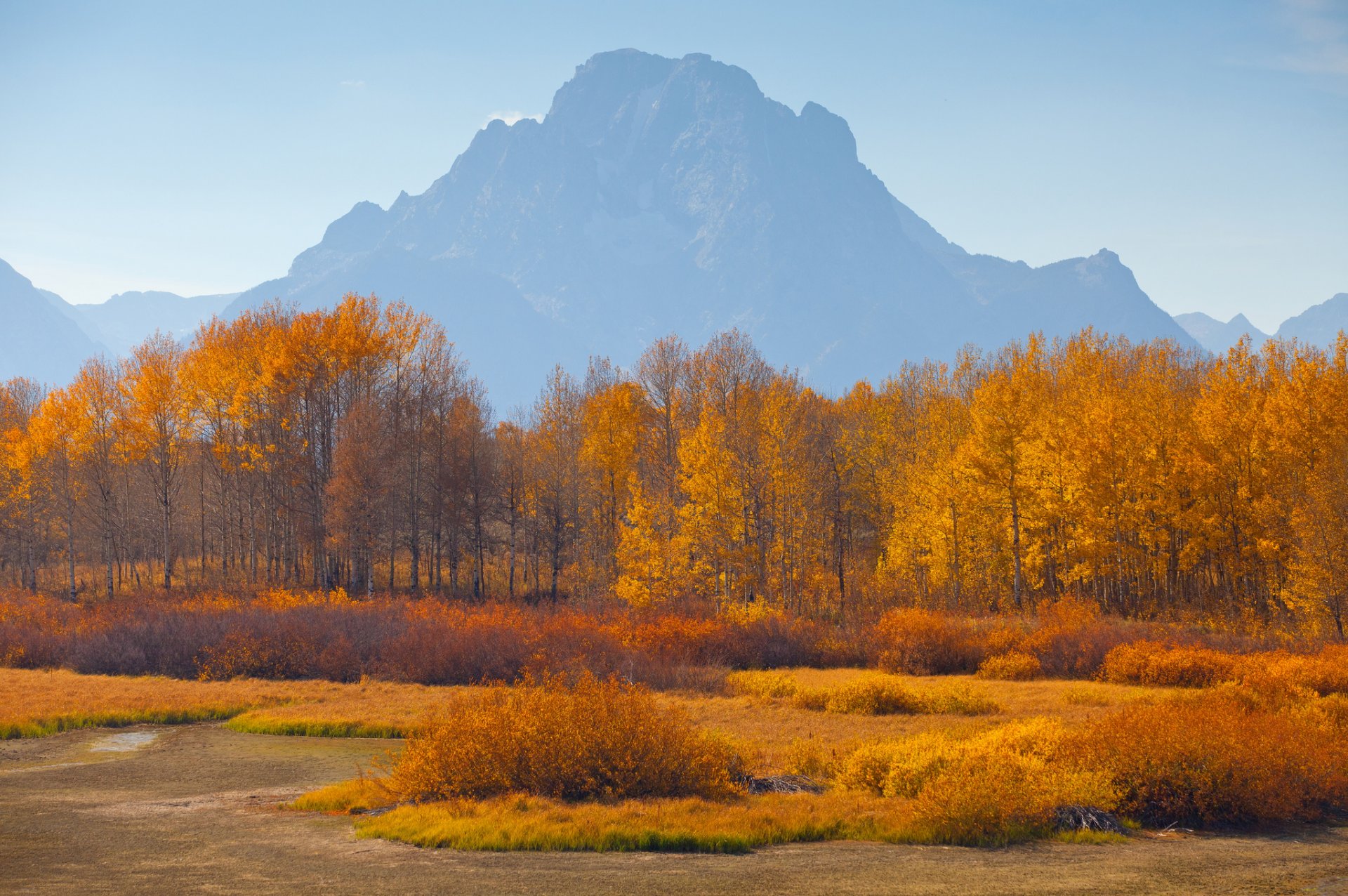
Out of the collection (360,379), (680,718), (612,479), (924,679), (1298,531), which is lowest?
(924,679)

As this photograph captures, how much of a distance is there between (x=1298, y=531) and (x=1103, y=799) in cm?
2351

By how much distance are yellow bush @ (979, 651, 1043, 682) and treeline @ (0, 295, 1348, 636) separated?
11.0 meters

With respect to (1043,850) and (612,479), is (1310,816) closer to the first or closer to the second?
(1043,850)

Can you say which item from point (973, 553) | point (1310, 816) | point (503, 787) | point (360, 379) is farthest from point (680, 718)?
point (360, 379)

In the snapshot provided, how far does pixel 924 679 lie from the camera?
27609 millimetres

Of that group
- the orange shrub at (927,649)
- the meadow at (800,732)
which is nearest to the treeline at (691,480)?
the meadow at (800,732)

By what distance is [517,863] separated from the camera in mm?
10906

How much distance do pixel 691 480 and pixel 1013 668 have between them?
18.0 m

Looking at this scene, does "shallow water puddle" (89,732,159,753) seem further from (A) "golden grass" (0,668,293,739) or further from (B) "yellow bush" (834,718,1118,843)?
(B) "yellow bush" (834,718,1118,843)

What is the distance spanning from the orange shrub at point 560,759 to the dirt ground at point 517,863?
5.36 feet

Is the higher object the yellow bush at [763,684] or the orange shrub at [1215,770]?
the orange shrub at [1215,770]

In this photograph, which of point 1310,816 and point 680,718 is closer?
point 1310,816

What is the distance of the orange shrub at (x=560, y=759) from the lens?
550 inches

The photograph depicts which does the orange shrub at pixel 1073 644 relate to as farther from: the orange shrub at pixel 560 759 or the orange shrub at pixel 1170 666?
the orange shrub at pixel 560 759
